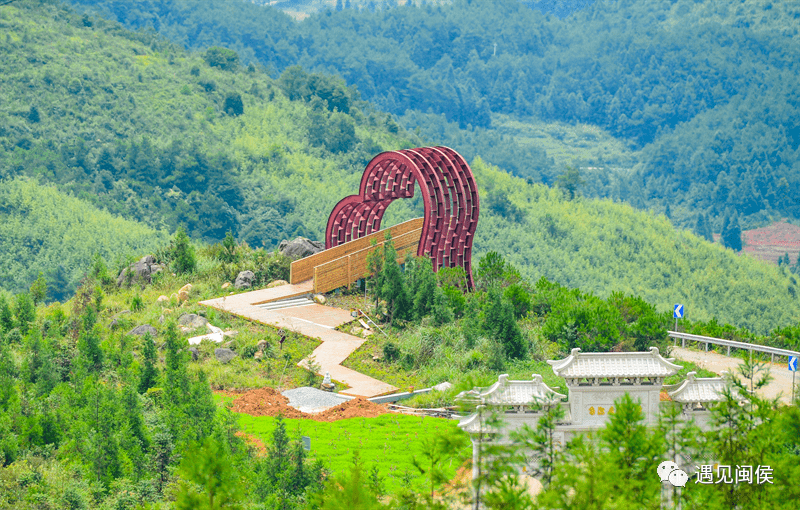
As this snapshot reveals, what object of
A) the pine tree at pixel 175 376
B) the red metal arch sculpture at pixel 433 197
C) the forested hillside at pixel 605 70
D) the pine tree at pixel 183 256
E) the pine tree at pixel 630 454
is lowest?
the pine tree at pixel 175 376

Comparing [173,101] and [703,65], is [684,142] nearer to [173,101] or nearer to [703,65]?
[703,65]

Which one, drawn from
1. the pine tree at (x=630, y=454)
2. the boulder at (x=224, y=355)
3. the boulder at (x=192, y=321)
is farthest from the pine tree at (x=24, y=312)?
the pine tree at (x=630, y=454)

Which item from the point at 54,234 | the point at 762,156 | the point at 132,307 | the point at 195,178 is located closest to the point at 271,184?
the point at 195,178

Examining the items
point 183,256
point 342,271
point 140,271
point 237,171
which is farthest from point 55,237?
point 342,271

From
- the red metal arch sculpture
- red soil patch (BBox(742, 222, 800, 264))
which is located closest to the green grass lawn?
the red metal arch sculpture

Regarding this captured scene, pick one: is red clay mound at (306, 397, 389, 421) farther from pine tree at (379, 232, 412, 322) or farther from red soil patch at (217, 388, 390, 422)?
pine tree at (379, 232, 412, 322)

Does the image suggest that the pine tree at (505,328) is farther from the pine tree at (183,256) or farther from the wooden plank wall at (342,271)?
the pine tree at (183,256)
